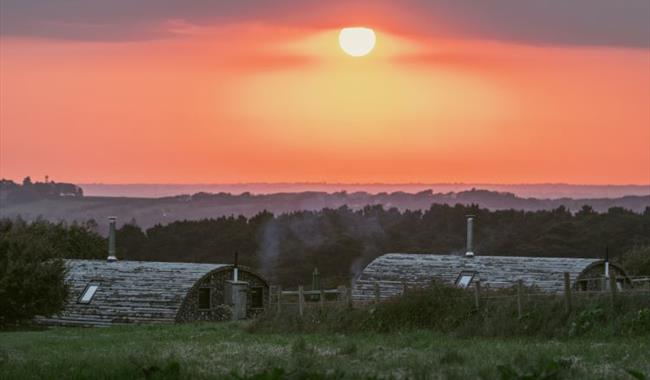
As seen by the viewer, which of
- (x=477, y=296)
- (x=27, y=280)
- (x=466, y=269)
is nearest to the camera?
(x=477, y=296)

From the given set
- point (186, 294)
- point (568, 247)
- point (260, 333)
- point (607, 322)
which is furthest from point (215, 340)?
point (568, 247)

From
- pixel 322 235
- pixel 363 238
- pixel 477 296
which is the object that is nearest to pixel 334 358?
pixel 477 296

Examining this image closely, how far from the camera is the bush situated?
164 ft

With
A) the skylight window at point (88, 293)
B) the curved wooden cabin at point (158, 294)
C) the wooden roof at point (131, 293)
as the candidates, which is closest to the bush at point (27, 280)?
the wooden roof at point (131, 293)

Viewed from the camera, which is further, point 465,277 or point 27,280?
point 465,277

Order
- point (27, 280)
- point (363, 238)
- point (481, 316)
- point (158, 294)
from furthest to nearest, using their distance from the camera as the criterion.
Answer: point (363, 238) → point (158, 294) → point (27, 280) → point (481, 316)

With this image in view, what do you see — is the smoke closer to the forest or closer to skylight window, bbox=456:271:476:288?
the forest

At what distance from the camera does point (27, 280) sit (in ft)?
164

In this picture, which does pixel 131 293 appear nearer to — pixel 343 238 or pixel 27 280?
pixel 27 280

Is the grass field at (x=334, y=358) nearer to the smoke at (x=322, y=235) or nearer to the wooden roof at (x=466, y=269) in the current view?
the wooden roof at (x=466, y=269)

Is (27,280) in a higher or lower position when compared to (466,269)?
lower

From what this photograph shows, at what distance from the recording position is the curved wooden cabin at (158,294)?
195 ft

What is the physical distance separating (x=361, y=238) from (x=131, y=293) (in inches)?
2467

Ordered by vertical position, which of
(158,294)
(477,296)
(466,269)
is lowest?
(477,296)
